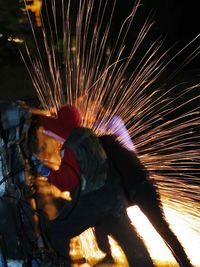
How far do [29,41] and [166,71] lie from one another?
10.3 feet

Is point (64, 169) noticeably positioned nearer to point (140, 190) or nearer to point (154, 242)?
point (140, 190)

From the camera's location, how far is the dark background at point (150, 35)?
8641 mm

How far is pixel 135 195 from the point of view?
11.9 feet

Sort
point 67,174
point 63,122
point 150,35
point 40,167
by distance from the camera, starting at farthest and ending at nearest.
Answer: point 150,35
point 63,122
point 67,174
point 40,167

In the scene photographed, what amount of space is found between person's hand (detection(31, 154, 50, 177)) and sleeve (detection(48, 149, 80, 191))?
7 centimetres

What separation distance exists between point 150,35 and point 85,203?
7212mm

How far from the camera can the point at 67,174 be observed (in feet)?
10.9

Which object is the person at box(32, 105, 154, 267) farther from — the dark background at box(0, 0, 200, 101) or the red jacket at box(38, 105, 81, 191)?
the dark background at box(0, 0, 200, 101)

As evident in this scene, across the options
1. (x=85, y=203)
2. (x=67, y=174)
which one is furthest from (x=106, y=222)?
(x=67, y=174)

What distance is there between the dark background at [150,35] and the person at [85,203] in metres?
5.14

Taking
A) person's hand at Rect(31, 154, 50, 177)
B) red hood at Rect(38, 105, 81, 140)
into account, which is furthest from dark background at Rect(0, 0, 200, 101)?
person's hand at Rect(31, 154, 50, 177)

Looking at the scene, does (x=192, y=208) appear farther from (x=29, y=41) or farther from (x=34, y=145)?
(x=29, y=41)

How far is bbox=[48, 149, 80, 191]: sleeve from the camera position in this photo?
333 centimetres

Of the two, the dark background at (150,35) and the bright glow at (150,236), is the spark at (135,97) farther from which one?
the bright glow at (150,236)
